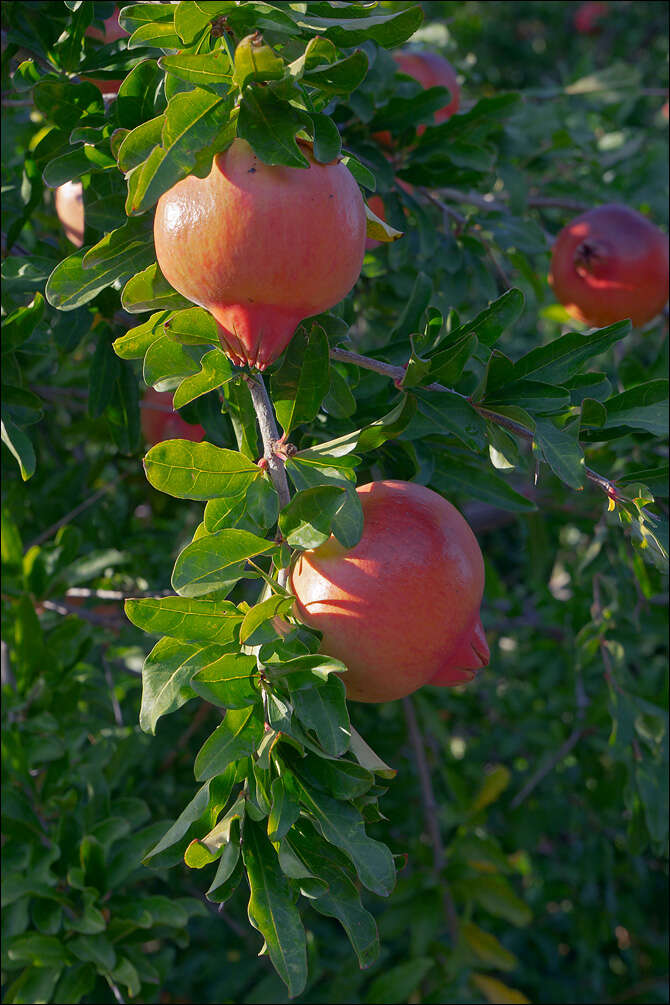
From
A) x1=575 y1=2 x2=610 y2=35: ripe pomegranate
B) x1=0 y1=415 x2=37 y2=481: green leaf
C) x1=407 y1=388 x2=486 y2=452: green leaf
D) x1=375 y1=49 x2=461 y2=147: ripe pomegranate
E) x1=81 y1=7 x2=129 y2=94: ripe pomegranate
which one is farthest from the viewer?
x1=575 y1=2 x2=610 y2=35: ripe pomegranate

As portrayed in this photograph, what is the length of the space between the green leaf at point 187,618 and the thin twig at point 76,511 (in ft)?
3.66

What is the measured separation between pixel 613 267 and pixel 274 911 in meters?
1.36

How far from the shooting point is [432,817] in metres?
2.04

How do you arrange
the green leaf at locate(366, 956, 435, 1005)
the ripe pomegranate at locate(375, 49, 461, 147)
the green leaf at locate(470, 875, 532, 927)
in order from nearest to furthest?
the green leaf at locate(366, 956, 435, 1005), the ripe pomegranate at locate(375, 49, 461, 147), the green leaf at locate(470, 875, 532, 927)

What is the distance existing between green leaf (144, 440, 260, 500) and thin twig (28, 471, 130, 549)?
1.12 meters

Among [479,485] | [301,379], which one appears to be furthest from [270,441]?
[479,485]

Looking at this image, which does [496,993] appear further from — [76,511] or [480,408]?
[480,408]

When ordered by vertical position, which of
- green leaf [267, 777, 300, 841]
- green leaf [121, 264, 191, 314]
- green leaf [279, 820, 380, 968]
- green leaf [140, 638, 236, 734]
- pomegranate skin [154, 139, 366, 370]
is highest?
pomegranate skin [154, 139, 366, 370]

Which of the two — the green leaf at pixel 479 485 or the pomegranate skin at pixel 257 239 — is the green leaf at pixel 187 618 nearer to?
the pomegranate skin at pixel 257 239

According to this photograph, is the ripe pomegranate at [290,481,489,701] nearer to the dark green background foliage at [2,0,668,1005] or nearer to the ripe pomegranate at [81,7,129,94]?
the dark green background foliage at [2,0,668,1005]

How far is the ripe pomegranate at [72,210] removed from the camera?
152 centimetres

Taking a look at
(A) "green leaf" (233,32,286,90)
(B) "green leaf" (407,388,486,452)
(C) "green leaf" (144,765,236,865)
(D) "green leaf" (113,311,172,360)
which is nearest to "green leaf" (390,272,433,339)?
(B) "green leaf" (407,388,486,452)

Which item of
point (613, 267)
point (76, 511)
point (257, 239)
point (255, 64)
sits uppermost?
point (255, 64)

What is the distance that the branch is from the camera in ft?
3.03
